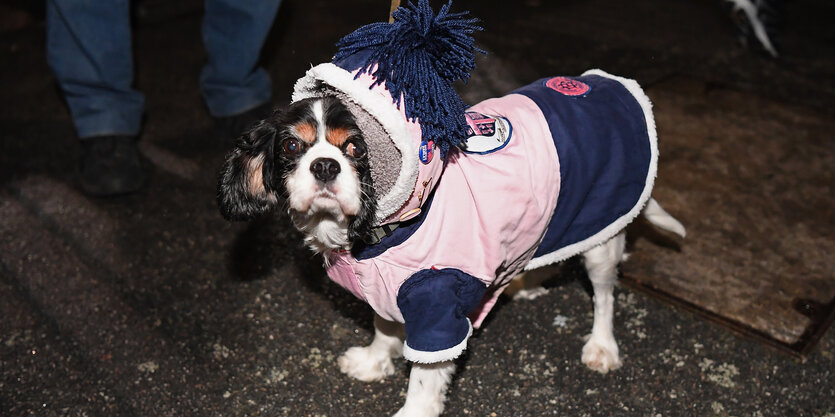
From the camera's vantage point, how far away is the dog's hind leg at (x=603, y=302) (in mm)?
2584

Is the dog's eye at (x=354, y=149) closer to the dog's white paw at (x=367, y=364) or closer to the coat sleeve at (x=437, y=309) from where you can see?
the coat sleeve at (x=437, y=309)

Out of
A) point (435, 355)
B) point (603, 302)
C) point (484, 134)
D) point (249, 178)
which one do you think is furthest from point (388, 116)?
point (603, 302)

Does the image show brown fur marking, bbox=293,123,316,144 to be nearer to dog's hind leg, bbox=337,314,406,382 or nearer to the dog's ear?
Answer: the dog's ear

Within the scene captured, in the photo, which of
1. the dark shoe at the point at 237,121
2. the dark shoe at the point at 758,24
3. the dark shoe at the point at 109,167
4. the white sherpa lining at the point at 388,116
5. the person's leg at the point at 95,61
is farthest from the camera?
the dark shoe at the point at 758,24

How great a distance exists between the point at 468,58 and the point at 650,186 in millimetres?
909

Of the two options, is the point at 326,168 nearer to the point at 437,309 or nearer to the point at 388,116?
the point at 388,116

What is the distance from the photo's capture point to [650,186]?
245 centimetres

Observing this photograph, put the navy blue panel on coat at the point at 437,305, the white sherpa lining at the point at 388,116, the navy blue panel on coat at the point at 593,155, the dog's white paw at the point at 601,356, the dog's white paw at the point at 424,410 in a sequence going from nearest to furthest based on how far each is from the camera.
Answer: the white sherpa lining at the point at 388,116, the navy blue panel on coat at the point at 437,305, the navy blue panel on coat at the point at 593,155, the dog's white paw at the point at 424,410, the dog's white paw at the point at 601,356

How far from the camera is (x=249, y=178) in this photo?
2111 mm

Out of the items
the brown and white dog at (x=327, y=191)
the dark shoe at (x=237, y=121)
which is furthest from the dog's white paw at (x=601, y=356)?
the dark shoe at (x=237, y=121)

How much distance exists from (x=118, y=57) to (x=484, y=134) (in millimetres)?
2322

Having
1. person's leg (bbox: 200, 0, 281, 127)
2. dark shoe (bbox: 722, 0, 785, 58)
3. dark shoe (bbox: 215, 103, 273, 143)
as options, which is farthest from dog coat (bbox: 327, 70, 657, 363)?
dark shoe (bbox: 722, 0, 785, 58)

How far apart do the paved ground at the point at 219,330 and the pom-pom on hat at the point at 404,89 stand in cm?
102

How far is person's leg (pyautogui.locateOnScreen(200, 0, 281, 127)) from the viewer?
3.80 metres
